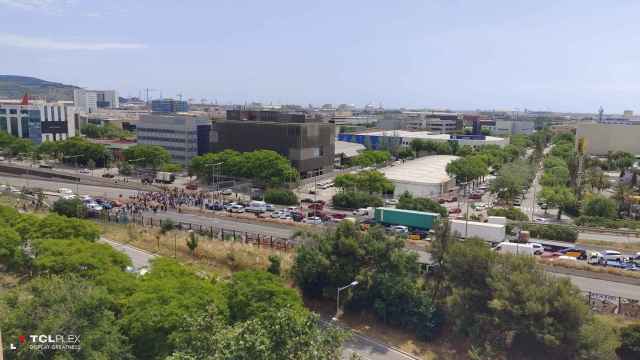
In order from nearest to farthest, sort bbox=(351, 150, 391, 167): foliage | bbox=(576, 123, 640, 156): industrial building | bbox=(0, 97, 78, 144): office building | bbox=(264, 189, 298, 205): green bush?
1. bbox=(264, 189, 298, 205): green bush
2. bbox=(351, 150, 391, 167): foliage
3. bbox=(0, 97, 78, 144): office building
4. bbox=(576, 123, 640, 156): industrial building

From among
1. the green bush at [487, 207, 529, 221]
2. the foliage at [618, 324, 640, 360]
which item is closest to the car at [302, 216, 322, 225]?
the green bush at [487, 207, 529, 221]

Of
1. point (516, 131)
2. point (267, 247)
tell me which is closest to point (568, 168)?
point (267, 247)

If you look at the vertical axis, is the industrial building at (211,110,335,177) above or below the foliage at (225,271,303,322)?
above

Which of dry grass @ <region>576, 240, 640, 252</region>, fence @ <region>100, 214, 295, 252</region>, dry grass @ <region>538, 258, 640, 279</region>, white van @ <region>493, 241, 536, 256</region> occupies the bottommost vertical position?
dry grass @ <region>576, 240, 640, 252</region>

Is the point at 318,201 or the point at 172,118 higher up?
the point at 172,118

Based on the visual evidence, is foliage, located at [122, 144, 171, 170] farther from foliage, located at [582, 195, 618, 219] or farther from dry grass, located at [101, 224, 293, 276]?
foliage, located at [582, 195, 618, 219]

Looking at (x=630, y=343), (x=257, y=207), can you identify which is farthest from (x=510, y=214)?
(x=630, y=343)

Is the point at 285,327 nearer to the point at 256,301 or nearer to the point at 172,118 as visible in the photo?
the point at 256,301

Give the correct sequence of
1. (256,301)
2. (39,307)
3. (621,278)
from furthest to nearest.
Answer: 1. (621,278)
2. (256,301)
3. (39,307)
